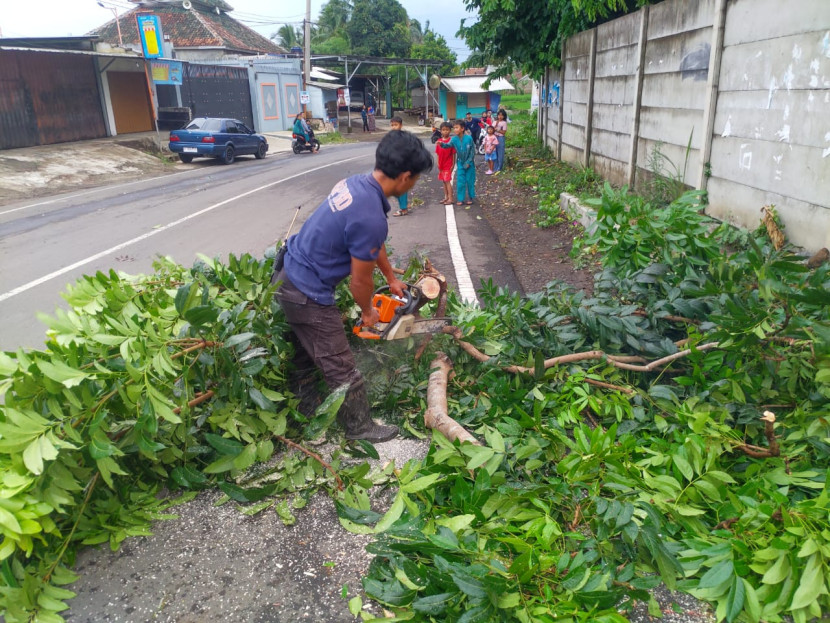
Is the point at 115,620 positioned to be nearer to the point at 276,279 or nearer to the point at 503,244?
the point at 276,279

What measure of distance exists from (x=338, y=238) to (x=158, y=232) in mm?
7429

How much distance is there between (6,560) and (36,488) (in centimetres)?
26

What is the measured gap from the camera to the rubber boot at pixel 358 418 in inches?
134

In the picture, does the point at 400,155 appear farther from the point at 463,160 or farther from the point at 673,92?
the point at 463,160

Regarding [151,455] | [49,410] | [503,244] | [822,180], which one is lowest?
[503,244]

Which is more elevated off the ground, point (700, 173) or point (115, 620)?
point (700, 173)

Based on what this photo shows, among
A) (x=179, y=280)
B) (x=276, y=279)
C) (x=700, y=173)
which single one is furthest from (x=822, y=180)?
(x=179, y=280)

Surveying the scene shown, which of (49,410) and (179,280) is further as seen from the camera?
(179,280)

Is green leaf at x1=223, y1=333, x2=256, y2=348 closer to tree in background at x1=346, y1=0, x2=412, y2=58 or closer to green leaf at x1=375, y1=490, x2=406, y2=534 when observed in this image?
green leaf at x1=375, y1=490, x2=406, y2=534

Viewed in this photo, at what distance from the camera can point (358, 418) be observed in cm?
343

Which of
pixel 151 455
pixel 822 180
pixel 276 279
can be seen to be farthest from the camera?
pixel 822 180

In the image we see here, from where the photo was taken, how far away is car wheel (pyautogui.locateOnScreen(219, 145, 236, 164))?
2075cm

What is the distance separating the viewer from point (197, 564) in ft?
8.38

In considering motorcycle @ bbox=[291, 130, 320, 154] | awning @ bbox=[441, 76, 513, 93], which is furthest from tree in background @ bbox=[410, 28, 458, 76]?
motorcycle @ bbox=[291, 130, 320, 154]
